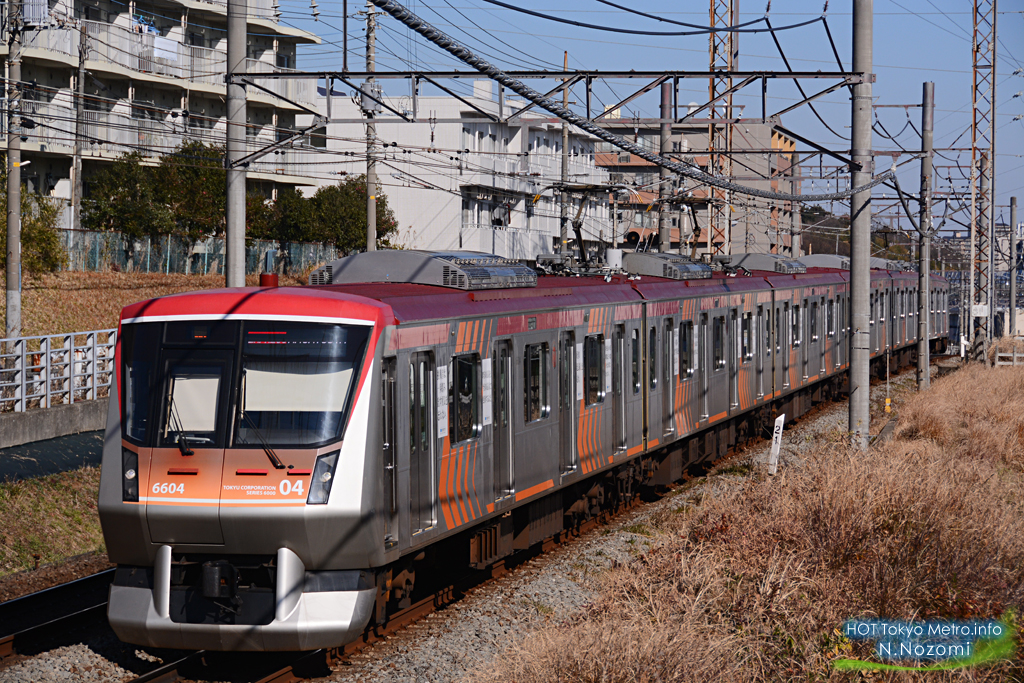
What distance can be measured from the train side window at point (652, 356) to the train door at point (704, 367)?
6.12ft

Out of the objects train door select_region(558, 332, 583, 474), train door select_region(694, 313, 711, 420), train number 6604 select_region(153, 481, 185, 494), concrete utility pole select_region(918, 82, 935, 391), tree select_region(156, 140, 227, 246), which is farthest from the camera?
tree select_region(156, 140, 227, 246)

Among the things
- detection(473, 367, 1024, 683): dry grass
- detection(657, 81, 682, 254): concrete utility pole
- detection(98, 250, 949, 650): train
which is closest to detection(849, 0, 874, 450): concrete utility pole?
detection(473, 367, 1024, 683): dry grass

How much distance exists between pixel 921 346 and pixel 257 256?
21.7 metres

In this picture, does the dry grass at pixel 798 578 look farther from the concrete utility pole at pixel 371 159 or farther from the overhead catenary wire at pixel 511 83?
the concrete utility pole at pixel 371 159

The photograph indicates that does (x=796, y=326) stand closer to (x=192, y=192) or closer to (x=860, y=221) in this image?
(x=860, y=221)

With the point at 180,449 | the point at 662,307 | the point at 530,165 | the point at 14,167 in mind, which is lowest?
the point at 180,449

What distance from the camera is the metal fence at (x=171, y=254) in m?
33.3

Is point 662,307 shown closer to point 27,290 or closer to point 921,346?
point 921,346

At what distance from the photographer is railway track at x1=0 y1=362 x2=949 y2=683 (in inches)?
326

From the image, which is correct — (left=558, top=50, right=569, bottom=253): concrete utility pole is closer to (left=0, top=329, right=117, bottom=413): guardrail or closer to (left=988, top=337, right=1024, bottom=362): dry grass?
(left=0, top=329, right=117, bottom=413): guardrail

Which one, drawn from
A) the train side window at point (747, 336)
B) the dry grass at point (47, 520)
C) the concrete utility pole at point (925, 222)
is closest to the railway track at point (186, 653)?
the dry grass at point (47, 520)

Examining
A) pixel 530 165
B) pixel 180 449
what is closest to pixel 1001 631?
pixel 180 449

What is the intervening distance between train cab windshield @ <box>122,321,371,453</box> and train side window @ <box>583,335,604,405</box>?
16.3 feet

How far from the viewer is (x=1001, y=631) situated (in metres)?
7.46
